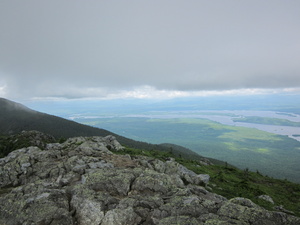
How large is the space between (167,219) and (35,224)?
11721 millimetres

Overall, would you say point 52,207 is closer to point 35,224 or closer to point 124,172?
point 35,224

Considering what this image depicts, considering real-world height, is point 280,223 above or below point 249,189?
above

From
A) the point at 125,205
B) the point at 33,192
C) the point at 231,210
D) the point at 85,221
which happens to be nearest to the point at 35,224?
the point at 85,221

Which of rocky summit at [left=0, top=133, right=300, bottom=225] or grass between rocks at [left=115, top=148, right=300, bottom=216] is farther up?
rocky summit at [left=0, top=133, right=300, bottom=225]

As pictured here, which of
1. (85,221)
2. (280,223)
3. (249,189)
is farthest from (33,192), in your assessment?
(249,189)

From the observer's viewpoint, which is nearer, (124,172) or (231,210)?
(231,210)

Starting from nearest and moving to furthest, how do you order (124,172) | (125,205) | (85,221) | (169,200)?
(85,221) < (125,205) < (169,200) < (124,172)

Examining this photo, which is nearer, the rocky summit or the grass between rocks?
the rocky summit

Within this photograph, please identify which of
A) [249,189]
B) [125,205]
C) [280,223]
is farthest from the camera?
[249,189]

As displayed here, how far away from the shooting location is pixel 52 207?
57.2ft

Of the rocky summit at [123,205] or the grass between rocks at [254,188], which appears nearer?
the rocky summit at [123,205]

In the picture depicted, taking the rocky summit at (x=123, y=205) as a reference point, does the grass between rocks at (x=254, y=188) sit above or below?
below

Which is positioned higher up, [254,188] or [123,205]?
[123,205]

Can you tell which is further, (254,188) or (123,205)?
(254,188)
